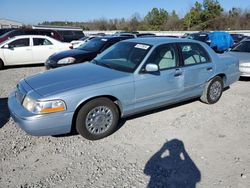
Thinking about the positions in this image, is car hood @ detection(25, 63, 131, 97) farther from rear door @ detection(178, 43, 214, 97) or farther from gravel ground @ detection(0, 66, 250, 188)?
rear door @ detection(178, 43, 214, 97)

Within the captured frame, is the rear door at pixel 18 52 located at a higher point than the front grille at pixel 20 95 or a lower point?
higher

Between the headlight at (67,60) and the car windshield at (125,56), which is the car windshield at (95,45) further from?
the car windshield at (125,56)

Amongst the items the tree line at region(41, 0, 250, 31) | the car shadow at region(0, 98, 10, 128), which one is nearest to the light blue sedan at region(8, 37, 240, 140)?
the car shadow at region(0, 98, 10, 128)

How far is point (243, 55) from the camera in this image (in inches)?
333

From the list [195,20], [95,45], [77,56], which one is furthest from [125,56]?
[195,20]

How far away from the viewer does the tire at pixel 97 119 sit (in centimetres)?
371

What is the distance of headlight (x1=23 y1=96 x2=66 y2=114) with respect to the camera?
338cm

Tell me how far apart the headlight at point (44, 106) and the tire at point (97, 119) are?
339 mm

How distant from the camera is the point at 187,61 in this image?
4891 mm

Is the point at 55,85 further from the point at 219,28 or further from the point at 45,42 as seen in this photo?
the point at 219,28

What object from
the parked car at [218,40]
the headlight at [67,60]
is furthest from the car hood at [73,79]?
the parked car at [218,40]

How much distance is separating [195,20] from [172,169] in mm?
59476

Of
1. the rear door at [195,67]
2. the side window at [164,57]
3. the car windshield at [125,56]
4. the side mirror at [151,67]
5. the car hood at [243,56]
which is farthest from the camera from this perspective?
the car hood at [243,56]

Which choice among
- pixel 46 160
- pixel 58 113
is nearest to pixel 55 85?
pixel 58 113
